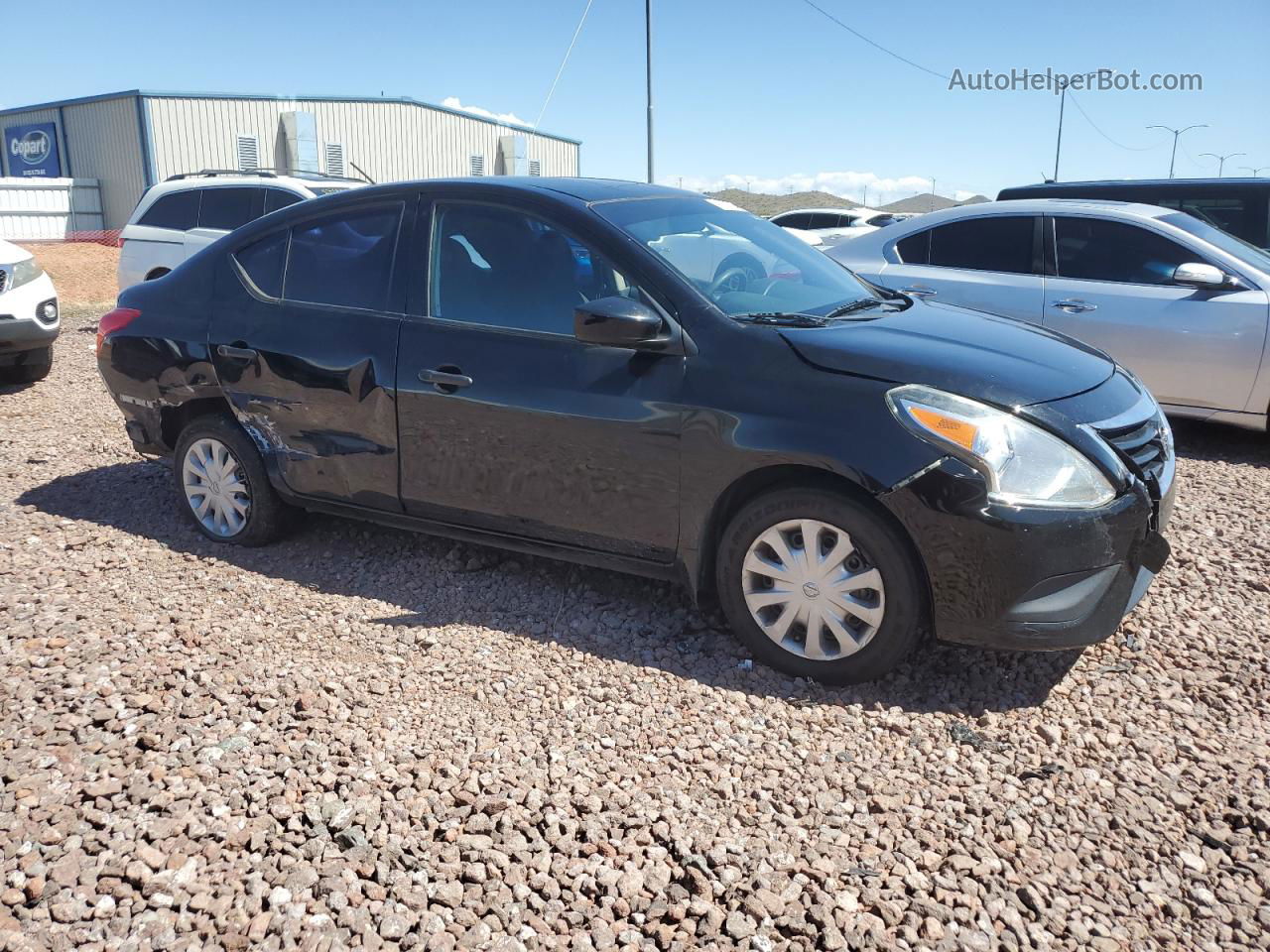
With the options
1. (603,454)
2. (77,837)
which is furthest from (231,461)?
(77,837)

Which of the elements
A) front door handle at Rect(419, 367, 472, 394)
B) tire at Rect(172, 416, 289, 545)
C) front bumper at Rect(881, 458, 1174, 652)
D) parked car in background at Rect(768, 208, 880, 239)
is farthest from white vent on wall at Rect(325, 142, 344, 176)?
front bumper at Rect(881, 458, 1174, 652)

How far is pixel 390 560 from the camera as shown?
4918 mm

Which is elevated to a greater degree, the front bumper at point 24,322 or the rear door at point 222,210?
the rear door at point 222,210

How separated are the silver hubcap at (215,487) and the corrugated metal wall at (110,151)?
101ft

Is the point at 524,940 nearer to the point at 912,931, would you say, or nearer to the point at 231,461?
the point at 912,931

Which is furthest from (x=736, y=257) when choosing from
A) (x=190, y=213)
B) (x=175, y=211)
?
(x=175, y=211)

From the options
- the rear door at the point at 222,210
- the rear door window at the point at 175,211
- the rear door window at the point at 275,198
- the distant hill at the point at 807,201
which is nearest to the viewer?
the rear door window at the point at 275,198

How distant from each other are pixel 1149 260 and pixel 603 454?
192 inches

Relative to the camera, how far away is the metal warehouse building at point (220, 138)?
3191cm

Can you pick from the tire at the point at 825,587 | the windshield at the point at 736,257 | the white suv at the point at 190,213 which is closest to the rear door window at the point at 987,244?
the windshield at the point at 736,257

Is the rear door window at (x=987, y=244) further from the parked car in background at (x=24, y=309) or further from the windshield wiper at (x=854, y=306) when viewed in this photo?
the parked car in background at (x=24, y=309)

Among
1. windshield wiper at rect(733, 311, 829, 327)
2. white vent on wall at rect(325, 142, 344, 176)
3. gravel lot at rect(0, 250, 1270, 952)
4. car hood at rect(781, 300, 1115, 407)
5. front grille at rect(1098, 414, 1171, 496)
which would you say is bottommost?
gravel lot at rect(0, 250, 1270, 952)

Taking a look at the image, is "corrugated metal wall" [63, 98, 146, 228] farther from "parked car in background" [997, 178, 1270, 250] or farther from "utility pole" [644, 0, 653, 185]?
"parked car in background" [997, 178, 1270, 250]

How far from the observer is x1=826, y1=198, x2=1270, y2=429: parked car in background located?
21.6 ft
